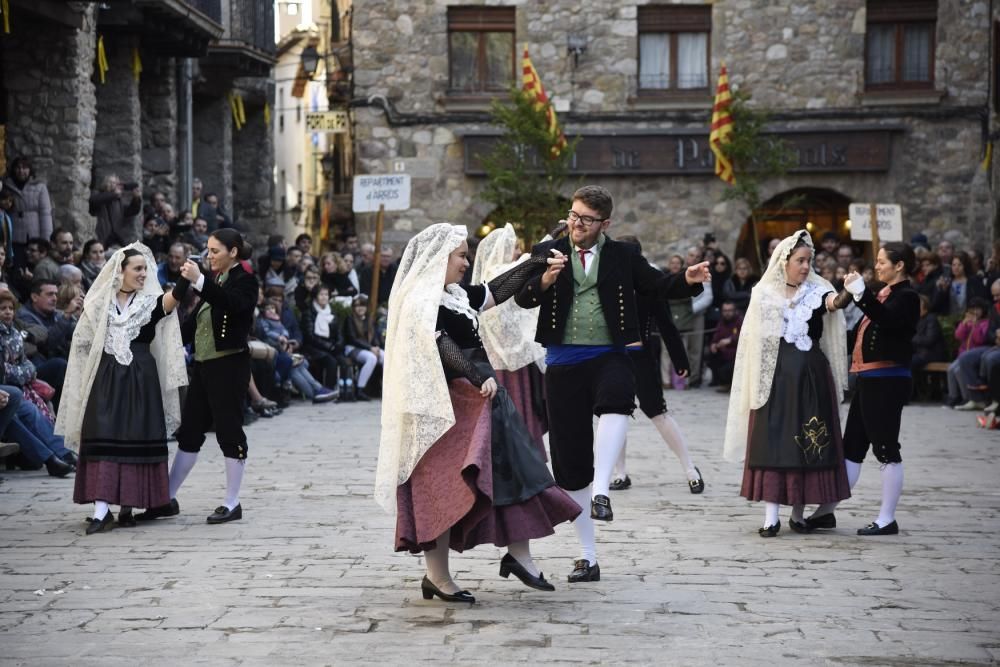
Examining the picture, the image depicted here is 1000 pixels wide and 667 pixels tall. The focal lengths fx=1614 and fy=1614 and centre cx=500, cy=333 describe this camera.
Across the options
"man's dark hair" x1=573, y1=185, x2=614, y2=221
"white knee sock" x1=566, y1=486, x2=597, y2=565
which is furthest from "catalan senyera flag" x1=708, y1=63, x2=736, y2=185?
"white knee sock" x1=566, y1=486, x2=597, y2=565

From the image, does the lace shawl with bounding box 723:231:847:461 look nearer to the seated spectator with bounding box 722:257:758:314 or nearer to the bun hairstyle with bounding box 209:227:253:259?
the bun hairstyle with bounding box 209:227:253:259

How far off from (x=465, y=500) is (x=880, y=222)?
1399 cm

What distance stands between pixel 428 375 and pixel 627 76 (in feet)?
67.6

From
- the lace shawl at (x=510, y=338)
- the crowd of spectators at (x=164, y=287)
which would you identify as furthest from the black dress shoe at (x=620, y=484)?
the crowd of spectators at (x=164, y=287)

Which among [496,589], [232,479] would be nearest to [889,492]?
[496,589]

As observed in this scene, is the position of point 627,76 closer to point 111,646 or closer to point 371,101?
point 371,101

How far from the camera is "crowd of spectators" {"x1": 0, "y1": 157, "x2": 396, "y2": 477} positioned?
12500mm

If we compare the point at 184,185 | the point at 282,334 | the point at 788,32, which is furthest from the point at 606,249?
the point at 788,32

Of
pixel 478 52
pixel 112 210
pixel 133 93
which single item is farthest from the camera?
pixel 478 52

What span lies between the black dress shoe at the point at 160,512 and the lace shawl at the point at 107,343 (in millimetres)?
500

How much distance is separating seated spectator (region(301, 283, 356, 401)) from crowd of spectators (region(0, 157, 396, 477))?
0.04ft

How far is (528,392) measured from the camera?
11453 millimetres

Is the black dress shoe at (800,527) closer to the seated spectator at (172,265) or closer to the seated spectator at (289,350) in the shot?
the seated spectator at (172,265)

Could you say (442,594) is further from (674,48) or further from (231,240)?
(674,48)
